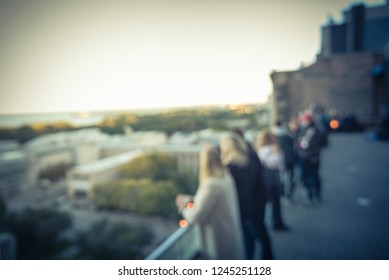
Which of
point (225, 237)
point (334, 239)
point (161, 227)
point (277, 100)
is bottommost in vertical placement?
point (161, 227)

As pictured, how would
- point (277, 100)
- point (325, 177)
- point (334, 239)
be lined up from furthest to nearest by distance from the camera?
point (277, 100) < point (325, 177) < point (334, 239)

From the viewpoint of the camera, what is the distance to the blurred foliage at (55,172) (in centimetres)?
3259

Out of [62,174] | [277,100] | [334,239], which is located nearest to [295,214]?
[334,239]

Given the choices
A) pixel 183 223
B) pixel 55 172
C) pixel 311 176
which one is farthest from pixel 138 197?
pixel 183 223

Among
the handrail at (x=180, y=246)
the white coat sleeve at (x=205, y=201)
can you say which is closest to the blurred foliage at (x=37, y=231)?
the handrail at (x=180, y=246)

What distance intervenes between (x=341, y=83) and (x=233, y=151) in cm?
991

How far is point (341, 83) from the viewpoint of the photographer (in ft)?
31.9

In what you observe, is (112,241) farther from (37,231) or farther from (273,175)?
(273,175)

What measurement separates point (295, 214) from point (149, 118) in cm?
3278

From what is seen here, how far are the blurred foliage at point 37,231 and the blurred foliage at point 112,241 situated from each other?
1.91 metres

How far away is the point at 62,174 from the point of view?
116ft

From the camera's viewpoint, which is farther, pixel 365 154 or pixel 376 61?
pixel 376 61

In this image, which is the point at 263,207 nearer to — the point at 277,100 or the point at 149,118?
the point at 277,100

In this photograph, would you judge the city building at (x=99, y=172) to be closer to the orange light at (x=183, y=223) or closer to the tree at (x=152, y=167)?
the tree at (x=152, y=167)
